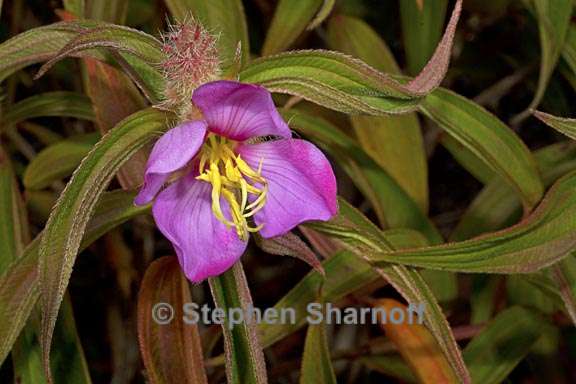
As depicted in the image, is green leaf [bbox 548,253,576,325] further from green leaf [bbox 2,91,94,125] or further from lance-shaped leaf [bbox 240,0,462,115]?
green leaf [bbox 2,91,94,125]

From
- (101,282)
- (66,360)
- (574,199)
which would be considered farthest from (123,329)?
(574,199)

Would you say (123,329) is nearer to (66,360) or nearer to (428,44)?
→ (66,360)

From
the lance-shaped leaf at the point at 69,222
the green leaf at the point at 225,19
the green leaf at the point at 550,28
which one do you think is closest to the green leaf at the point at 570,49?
the green leaf at the point at 550,28

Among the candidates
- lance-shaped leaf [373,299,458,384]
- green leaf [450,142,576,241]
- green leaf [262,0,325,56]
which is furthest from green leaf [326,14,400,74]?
lance-shaped leaf [373,299,458,384]

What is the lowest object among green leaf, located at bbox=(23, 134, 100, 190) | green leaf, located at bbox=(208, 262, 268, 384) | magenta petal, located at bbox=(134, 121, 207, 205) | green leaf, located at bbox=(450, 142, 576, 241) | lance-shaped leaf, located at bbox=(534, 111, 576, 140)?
green leaf, located at bbox=(208, 262, 268, 384)

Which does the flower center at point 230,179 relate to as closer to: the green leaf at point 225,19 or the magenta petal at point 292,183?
the magenta petal at point 292,183

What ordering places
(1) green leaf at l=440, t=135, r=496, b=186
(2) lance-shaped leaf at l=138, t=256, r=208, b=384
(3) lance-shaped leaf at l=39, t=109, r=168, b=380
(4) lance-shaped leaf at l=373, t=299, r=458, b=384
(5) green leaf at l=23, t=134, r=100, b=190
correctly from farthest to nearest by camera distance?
(1) green leaf at l=440, t=135, r=496, b=186 < (5) green leaf at l=23, t=134, r=100, b=190 < (4) lance-shaped leaf at l=373, t=299, r=458, b=384 < (2) lance-shaped leaf at l=138, t=256, r=208, b=384 < (3) lance-shaped leaf at l=39, t=109, r=168, b=380

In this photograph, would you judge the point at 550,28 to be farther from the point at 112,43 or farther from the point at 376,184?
the point at 112,43
